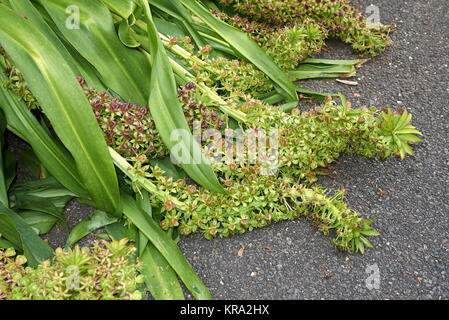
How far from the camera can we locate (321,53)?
9.34 ft

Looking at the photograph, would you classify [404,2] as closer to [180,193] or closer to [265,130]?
[265,130]

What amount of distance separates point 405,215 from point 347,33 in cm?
127

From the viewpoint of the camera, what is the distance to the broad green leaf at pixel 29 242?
1826 millimetres

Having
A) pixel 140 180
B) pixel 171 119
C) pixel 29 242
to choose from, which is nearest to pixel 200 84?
pixel 171 119

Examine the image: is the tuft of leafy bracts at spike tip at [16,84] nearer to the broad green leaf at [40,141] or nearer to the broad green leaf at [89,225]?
the broad green leaf at [40,141]

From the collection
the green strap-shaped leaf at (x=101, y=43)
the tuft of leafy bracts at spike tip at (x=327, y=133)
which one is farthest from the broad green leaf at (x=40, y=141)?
the tuft of leafy bracts at spike tip at (x=327, y=133)

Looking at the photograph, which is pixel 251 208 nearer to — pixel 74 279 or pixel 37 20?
pixel 74 279

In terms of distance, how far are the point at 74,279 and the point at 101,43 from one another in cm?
109

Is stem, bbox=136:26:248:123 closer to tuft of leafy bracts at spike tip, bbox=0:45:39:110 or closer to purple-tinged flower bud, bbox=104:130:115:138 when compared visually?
purple-tinged flower bud, bbox=104:130:115:138

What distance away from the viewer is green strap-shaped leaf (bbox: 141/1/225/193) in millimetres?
1904

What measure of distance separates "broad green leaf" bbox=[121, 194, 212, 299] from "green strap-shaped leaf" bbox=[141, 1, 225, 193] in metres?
0.26

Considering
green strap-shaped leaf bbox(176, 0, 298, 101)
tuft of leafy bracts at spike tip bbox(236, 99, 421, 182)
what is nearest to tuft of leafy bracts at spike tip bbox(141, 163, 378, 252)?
tuft of leafy bracts at spike tip bbox(236, 99, 421, 182)

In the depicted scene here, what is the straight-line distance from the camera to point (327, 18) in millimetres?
2768

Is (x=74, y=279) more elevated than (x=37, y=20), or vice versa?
(x=37, y=20)
